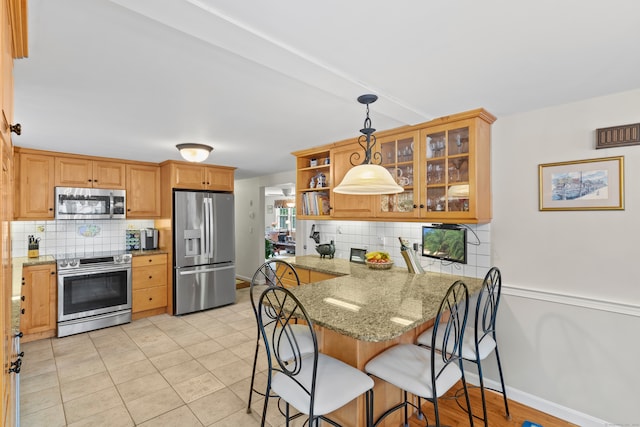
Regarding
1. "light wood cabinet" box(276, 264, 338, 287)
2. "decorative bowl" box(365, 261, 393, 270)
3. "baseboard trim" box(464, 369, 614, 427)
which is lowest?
"baseboard trim" box(464, 369, 614, 427)

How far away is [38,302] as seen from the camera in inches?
142

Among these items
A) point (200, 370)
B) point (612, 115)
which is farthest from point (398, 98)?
point (200, 370)

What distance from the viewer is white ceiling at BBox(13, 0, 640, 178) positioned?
1.21 metres

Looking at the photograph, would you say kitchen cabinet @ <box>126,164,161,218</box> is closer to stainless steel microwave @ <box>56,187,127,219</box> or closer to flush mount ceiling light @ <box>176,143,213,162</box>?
stainless steel microwave @ <box>56,187,127,219</box>

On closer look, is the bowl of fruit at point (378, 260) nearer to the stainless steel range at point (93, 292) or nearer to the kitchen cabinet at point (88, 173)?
the stainless steel range at point (93, 292)

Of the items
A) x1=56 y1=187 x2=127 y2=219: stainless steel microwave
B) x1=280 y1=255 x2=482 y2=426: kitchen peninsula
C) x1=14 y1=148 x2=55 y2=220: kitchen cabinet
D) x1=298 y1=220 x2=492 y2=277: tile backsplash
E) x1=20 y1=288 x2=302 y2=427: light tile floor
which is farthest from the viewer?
x1=56 y1=187 x2=127 y2=219: stainless steel microwave

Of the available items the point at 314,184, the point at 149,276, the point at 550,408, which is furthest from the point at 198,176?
the point at 550,408

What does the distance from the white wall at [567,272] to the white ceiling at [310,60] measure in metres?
0.20

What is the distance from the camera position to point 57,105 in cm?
221

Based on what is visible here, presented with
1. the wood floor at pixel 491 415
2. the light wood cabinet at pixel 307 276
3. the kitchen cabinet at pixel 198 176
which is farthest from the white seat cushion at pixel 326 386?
the kitchen cabinet at pixel 198 176

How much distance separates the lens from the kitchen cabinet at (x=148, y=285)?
4.22m

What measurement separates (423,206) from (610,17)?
1578 mm

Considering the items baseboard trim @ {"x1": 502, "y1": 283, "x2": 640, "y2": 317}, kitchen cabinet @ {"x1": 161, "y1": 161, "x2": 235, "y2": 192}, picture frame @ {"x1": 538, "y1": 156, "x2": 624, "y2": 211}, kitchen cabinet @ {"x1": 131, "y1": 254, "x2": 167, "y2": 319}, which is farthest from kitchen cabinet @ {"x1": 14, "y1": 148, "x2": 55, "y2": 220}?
picture frame @ {"x1": 538, "y1": 156, "x2": 624, "y2": 211}

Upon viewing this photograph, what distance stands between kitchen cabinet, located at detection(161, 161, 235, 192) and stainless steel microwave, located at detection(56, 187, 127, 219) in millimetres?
726
